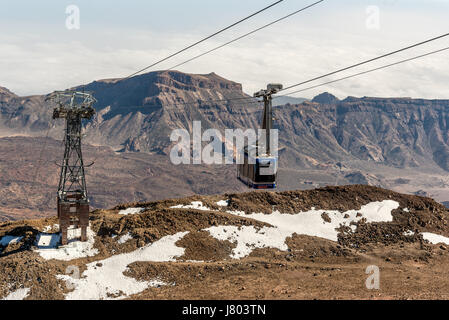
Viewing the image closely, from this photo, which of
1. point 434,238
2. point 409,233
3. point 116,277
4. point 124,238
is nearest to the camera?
point 116,277

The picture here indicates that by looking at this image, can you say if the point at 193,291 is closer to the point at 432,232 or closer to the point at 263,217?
the point at 263,217

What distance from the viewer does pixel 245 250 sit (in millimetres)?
48250

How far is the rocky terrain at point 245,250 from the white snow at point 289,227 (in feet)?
0.43

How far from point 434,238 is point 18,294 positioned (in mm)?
46676

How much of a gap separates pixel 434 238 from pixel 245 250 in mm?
24394

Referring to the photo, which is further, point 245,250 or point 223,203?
point 223,203

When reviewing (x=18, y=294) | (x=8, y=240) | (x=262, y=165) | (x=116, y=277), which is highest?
(x=262, y=165)

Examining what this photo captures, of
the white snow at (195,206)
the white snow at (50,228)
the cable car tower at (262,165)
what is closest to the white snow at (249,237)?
the white snow at (195,206)

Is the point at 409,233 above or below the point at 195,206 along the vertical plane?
below

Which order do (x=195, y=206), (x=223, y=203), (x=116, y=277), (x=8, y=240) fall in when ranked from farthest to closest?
(x=223, y=203)
(x=195, y=206)
(x=8, y=240)
(x=116, y=277)

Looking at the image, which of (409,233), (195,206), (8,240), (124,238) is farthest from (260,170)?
(8,240)

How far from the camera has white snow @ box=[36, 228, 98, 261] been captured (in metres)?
44.3

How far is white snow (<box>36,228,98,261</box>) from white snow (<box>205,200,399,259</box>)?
42.9 feet

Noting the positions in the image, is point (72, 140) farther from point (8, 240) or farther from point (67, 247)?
point (8, 240)
